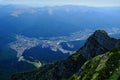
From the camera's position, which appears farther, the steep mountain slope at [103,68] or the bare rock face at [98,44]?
the bare rock face at [98,44]

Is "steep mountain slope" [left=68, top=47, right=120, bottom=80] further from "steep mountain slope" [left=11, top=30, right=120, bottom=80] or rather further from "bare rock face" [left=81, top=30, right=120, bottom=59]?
"bare rock face" [left=81, top=30, right=120, bottom=59]

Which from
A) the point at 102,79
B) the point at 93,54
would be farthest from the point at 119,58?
the point at 93,54

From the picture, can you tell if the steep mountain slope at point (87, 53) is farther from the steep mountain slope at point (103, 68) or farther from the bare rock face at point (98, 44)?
the steep mountain slope at point (103, 68)

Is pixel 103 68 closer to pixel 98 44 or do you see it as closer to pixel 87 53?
pixel 98 44

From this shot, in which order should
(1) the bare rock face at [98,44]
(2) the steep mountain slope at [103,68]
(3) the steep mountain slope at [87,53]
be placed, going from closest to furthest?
(2) the steep mountain slope at [103,68] < (1) the bare rock face at [98,44] < (3) the steep mountain slope at [87,53]

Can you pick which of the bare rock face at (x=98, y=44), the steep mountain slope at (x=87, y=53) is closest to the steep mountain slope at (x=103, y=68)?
the steep mountain slope at (x=87, y=53)

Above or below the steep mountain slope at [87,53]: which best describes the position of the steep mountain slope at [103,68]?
above

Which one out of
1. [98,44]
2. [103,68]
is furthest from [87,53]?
[103,68]
